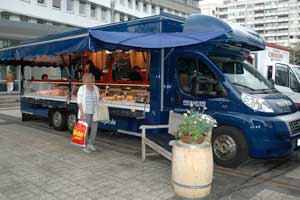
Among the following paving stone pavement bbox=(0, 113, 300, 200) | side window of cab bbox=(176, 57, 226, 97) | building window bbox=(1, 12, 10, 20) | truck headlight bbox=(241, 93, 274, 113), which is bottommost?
paving stone pavement bbox=(0, 113, 300, 200)

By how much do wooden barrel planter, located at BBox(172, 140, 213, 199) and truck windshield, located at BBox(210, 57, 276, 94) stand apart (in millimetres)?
2267

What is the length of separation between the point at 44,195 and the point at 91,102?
288 centimetres

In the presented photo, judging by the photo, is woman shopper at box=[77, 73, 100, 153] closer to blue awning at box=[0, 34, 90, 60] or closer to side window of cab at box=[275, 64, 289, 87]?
blue awning at box=[0, 34, 90, 60]

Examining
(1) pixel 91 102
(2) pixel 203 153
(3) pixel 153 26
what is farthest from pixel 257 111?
(1) pixel 91 102

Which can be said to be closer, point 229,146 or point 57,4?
point 229,146

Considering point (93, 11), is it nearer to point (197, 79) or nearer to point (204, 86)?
point (197, 79)

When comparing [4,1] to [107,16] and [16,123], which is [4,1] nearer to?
[107,16]

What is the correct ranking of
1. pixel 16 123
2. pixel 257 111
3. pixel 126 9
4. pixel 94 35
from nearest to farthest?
pixel 257 111
pixel 94 35
pixel 16 123
pixel 126 9

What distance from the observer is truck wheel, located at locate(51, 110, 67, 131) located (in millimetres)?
9930

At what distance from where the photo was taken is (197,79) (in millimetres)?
6746

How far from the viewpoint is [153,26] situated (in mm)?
7047

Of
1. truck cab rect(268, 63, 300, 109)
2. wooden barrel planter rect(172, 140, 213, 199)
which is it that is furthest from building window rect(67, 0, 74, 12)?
wooden barrel planter rect(172, 140, 213, 199)

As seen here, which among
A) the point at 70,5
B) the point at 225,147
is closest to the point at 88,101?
the point at 225,147

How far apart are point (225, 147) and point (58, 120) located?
18.5 ft
